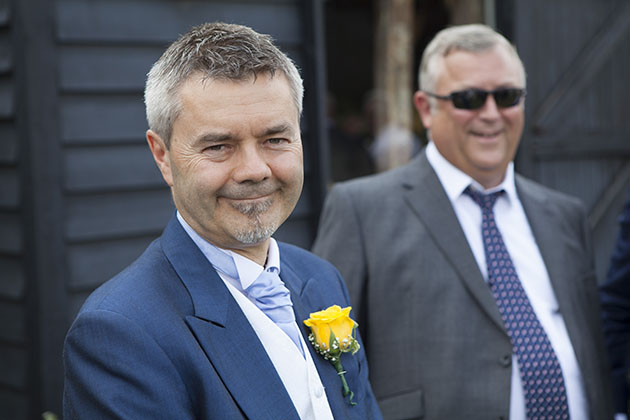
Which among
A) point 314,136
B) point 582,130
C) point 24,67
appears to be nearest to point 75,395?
point 24,67

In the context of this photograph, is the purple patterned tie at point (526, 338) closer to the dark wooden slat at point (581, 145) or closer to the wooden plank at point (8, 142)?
the wooden plank at point (8, 142)

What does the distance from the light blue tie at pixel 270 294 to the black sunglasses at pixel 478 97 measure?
126 cm

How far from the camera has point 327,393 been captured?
1.61 metres

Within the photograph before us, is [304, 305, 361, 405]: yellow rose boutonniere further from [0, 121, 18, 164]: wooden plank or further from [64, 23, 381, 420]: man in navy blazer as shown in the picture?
[0, 121, 18, 164]: wooden plank

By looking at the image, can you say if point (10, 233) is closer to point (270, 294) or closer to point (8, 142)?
point (8, 142)

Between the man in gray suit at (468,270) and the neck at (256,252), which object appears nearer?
the neck at (256,252)

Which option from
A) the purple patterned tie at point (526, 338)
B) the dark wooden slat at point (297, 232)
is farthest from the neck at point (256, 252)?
the dark wooden slat at point (297, 232)

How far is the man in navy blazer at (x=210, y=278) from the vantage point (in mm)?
1362

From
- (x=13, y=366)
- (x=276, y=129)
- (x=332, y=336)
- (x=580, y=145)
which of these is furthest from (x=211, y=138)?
(x=580, y=145)

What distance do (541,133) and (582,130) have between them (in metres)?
0.38

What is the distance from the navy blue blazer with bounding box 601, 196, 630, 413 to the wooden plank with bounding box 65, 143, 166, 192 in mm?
2022

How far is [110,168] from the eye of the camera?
10.4 ft

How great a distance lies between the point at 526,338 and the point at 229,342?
1.31 metres

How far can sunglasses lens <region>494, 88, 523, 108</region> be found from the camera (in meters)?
2.60
